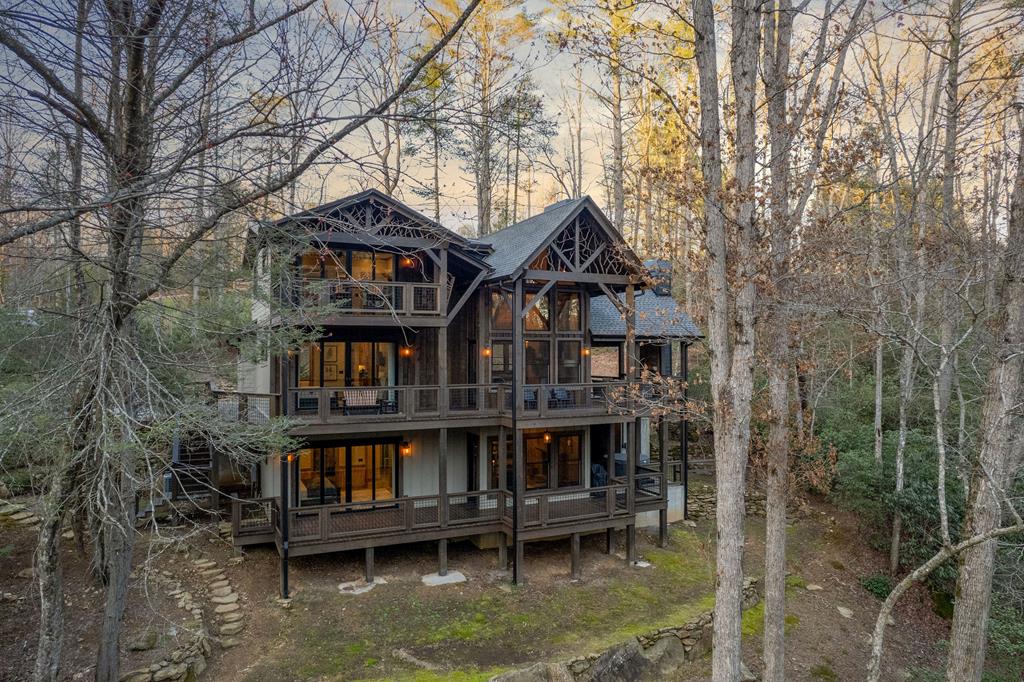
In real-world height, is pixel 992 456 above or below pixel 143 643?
above

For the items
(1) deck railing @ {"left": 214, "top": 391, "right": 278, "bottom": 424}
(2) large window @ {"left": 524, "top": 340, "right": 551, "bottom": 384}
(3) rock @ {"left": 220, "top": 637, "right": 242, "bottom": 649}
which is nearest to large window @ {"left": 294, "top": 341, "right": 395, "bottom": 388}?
(1) deck railing @ {"left": 214, "top": 391, "right": 278, "bottom": 424}

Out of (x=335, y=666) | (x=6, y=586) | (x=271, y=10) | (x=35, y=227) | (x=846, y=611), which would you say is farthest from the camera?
(x=846, y=611)

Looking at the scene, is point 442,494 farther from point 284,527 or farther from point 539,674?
point 539,674

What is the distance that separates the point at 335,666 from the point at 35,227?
25.3 feet

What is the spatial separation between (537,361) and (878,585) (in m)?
9.77

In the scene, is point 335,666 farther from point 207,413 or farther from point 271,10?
point 271,10

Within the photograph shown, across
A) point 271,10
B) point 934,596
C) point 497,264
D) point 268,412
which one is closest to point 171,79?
point 271,10

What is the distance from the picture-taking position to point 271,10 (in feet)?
14.2

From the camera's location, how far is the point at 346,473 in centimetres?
1367

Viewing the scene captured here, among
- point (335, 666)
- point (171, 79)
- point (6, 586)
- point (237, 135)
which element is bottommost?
point (335, 666)

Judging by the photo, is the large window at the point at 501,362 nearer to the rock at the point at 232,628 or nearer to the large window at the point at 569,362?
the large window at the point at 569,362

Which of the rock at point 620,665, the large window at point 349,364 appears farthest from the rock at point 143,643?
the rock at point 620,665

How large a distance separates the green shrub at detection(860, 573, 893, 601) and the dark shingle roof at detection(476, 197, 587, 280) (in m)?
11.3

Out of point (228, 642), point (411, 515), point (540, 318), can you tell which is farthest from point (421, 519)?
point (540, 318)
